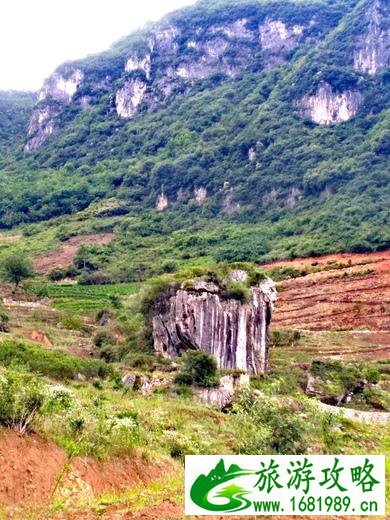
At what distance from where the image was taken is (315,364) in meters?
38.4

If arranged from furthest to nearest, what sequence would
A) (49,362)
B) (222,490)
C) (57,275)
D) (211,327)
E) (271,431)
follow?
(57,275) → (211,327) → (49,362) → (271,431) → (222,490)

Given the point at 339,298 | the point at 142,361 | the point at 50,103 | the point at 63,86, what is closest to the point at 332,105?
the point at 339,298

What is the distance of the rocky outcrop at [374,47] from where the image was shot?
146250 millimetres

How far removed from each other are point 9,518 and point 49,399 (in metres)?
3.47

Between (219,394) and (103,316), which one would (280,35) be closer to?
(103,316)

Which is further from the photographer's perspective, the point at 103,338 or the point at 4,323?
the point at 103,338

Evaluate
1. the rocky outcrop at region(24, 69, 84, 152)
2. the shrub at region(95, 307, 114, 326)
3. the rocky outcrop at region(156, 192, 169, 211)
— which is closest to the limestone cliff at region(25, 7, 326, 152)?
the rocky outcrop at region(24, 69, 84, 152)

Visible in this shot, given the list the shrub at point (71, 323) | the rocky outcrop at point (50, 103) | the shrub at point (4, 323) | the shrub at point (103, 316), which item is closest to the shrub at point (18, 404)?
the shrub at point (4, 323)

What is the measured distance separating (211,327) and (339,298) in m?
34.1

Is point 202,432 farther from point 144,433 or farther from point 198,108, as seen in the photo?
point 198,108

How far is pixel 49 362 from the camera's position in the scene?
90.2 ft

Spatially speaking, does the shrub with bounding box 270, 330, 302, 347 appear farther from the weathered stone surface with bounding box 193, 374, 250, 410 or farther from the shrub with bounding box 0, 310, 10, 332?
the shrub with bounding box 0, 310, 10, 332

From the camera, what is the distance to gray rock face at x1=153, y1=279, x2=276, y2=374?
38625mm

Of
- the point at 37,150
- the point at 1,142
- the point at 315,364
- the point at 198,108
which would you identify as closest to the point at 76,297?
the point at 315,364
